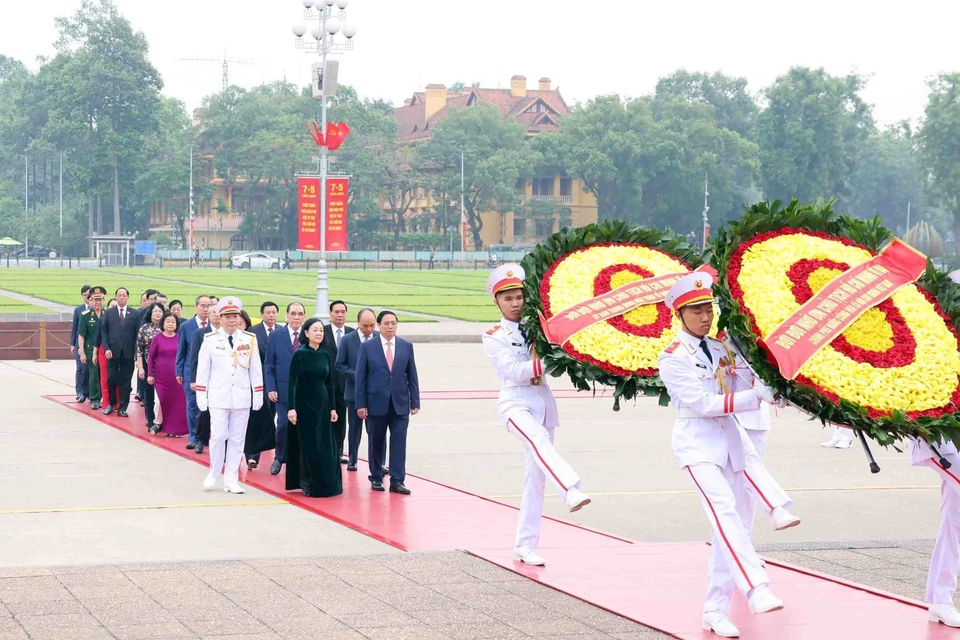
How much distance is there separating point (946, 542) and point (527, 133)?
334ft

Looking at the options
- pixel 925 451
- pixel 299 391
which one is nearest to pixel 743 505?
pixel 925 451

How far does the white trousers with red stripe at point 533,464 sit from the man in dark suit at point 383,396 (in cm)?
354

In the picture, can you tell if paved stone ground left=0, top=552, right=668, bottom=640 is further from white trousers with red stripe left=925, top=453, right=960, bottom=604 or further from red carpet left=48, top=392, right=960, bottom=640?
white trousers with red stripe left=925, top=453, right=960, bottom=604

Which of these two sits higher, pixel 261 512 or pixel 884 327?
pixel 884 327

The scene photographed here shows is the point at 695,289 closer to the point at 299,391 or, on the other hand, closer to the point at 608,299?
the point at 608,299

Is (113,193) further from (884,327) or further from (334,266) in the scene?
(884,327)

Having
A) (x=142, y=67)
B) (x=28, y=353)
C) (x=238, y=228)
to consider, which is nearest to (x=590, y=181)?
(x=238, y=228)

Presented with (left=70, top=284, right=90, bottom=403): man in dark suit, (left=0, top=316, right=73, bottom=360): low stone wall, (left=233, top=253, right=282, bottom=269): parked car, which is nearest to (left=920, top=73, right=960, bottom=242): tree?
(left=233, top=253, right=282, bottom=269): parked car

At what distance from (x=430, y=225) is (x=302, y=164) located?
440 inches

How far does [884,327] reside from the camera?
7.31 metres

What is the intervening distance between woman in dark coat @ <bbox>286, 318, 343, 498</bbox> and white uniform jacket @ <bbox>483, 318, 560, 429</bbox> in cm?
345

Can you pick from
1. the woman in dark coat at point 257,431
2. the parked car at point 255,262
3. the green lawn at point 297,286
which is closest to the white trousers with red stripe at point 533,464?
the woman in dark coat at point 257,431

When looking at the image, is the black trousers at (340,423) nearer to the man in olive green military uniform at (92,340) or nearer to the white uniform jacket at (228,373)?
the white uniform jacket at (228,373)

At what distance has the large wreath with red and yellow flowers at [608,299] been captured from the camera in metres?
8.27
